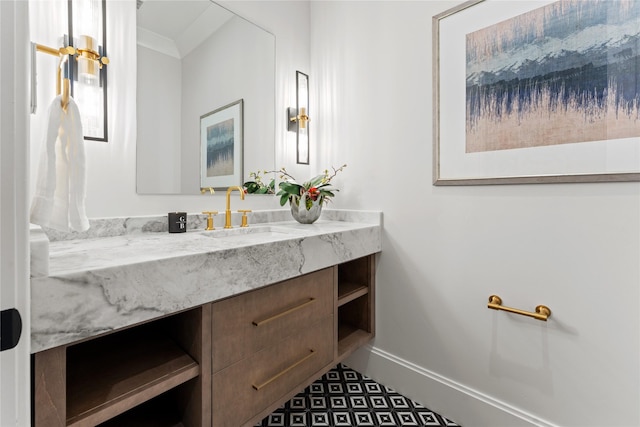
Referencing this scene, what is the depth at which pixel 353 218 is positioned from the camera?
188 centimetres

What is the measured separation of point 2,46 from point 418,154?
148cm

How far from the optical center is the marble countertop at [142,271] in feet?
2.24

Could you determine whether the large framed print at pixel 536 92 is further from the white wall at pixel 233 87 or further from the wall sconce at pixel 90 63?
the wall sconce at pixel 90 63

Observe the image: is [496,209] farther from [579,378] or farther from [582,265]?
[579,378]

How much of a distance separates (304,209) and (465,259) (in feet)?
2.86

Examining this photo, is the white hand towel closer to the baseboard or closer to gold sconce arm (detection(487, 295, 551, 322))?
gold sconce arm (detection(487, 295, 551, 322))

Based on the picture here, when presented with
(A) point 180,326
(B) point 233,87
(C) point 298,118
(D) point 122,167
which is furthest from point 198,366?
(C) point 298,118

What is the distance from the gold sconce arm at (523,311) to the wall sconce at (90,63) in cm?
176

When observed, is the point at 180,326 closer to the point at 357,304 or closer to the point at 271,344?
the point at 271,344

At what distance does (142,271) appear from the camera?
31.7 inches

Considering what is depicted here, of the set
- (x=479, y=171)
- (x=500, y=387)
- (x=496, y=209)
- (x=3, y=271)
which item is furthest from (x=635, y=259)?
(x=3, y=271)

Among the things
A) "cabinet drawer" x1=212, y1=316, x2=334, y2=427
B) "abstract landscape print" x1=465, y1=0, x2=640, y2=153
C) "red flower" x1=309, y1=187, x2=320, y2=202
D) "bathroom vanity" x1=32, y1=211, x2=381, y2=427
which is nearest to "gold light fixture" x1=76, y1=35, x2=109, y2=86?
"bathroom vanity" x1=32, y1=211, x2=381, y2=427

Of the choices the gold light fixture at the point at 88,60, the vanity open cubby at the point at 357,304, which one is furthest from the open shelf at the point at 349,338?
the gold light fixture at the point at 88,60

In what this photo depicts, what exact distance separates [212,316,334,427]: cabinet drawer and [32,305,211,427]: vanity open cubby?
0.23 ft
